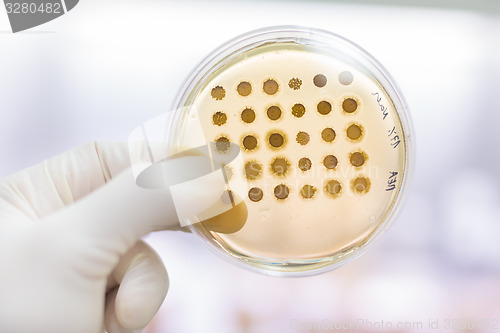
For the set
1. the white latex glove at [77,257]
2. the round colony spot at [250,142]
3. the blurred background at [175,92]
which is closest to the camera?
the white latex glove at [77,257]

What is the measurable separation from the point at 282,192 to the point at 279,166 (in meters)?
0.05

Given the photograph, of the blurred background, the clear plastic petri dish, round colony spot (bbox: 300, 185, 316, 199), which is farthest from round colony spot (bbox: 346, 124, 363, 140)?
the blurred background

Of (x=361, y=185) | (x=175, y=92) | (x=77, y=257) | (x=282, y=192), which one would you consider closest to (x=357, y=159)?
(x=361, y=185)

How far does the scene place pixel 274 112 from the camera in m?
0.82

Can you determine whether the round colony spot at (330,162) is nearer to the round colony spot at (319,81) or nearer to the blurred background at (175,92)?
the round colony spot at (319,81)

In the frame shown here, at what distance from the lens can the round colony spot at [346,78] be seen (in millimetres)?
831

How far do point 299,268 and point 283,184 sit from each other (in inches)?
6.7

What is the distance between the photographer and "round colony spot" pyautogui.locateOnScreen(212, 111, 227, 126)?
31.9 inches

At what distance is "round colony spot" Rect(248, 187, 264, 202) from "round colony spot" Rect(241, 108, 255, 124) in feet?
0.42

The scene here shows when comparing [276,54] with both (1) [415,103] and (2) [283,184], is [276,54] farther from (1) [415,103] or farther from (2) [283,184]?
(1) [415,103]

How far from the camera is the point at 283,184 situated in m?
0.82

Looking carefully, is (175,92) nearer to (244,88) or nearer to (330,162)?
(244,88)

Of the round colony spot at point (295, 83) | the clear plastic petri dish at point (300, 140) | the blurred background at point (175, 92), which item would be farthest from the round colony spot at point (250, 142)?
the blurred background at point (175, 92)

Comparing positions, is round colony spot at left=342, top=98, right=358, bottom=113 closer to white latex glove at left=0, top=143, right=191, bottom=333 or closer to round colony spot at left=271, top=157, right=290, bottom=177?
round colony spot at left=271, top=157, right=290, bottom=177
